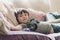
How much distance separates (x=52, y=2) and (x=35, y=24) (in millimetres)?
1237

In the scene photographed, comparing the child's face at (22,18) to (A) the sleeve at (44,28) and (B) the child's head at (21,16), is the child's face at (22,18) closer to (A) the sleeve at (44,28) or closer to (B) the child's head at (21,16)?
(B) the child's head at (21,16)

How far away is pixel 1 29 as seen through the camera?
4.17 ft

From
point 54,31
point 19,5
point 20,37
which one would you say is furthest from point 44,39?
point 19,5

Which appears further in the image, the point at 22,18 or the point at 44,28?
the point at 22,18

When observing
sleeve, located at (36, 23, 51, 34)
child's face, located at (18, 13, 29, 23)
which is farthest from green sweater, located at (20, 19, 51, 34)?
child's face, located at (18, 13, 29, 23)

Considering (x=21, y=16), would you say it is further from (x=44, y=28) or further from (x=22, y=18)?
(x=44, y=28)

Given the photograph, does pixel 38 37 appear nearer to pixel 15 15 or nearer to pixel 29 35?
pixel 29 35

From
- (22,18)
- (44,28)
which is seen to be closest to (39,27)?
(44,28)

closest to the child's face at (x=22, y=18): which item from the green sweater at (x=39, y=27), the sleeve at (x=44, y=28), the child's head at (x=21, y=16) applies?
the child's head at (x=21, y=16)

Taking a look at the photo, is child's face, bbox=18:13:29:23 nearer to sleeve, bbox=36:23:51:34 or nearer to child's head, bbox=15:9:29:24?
child's head, bbox=15:9:29:24

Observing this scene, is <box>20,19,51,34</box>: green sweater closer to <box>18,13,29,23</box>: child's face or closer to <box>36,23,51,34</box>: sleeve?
<box>36,23,51,34</box>: sleeve

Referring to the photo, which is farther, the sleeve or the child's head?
the child's head

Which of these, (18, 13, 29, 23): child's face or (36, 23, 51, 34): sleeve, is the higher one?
(18, 13, 29, 23): child's face

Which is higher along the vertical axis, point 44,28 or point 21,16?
point 21,16
